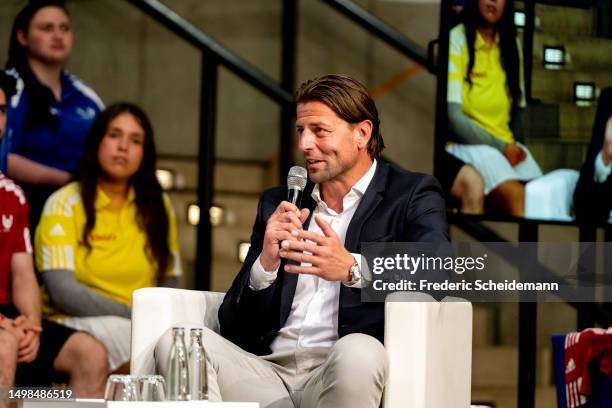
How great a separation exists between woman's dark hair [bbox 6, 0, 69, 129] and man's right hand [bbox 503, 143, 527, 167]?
1.66m

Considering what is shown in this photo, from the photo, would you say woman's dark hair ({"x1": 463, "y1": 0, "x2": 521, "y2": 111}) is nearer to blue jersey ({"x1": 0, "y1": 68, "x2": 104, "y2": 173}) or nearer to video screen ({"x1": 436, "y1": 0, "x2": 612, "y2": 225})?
video screen ({"x1": 436, "y1": 0, "x2": 612, "y2": 225})

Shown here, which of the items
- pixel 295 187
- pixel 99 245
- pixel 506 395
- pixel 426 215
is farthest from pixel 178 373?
pixel 506 395

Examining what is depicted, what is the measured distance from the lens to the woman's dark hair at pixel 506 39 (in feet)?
13.3

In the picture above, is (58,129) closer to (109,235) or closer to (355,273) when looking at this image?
(109,235)

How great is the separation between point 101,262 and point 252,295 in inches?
48.3

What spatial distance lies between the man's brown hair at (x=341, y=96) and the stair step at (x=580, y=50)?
1181 mm

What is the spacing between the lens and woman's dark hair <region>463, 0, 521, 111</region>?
13.3 feet

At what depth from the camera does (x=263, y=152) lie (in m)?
6.25

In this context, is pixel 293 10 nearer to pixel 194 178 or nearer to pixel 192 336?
pixel 194 178

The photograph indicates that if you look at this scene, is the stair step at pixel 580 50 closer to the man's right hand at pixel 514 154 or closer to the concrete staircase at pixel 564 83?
the concrete staircase at pixel 564 83

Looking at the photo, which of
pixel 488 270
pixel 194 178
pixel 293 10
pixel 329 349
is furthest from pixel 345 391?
pixel 293 10

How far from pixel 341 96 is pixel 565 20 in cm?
135

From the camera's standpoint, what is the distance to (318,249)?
9.02 ft

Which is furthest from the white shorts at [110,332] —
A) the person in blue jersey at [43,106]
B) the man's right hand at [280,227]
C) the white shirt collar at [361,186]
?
the man's right hand at [280,227]
